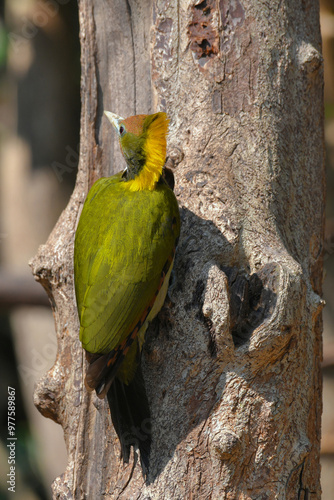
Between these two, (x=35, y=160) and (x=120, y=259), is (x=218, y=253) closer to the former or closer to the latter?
(x=120, y=259)

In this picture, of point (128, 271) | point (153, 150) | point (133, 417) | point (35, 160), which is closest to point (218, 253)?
point (128, 271)

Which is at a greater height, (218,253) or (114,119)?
(114,119)

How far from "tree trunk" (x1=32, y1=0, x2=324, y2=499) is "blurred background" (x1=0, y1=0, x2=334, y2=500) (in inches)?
83.4

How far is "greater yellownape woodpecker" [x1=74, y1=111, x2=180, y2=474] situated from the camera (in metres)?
1.77

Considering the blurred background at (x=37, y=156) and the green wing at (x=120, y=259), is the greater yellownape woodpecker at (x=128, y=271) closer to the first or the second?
the green wing at (x=120, y=259)

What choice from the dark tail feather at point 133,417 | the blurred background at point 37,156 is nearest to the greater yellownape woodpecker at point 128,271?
the dark tail feather at point 133,417

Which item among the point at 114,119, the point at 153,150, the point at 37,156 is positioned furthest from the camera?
the point at 37,156

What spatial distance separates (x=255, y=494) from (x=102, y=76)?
60.3 inches

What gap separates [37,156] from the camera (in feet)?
14.3

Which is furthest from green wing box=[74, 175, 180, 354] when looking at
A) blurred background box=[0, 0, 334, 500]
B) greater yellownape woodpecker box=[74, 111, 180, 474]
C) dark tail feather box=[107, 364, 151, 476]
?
blurred background box=[0, 0, 334, 500]

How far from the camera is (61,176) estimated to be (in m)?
4.36

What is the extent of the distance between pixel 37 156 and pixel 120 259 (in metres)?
2.74

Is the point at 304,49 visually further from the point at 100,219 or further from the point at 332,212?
the point at 332,212

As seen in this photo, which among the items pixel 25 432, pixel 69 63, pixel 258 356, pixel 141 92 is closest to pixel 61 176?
pixel 69 63
